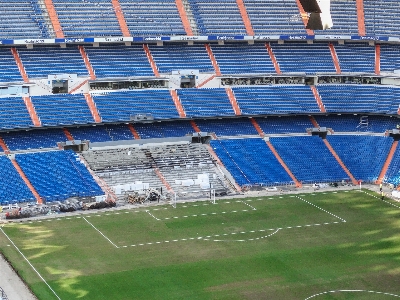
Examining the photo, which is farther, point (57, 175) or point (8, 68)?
point (8, 68)

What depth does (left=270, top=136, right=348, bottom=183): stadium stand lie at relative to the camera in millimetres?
75625

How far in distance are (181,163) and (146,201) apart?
26.6 feet

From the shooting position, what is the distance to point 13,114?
7138 centimetres

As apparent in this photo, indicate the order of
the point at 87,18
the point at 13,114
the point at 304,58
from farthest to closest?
1. the point at 304,58
2. the point at 87,18
3. the point at 13,114

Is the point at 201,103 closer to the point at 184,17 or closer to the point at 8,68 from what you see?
the point at 184,17

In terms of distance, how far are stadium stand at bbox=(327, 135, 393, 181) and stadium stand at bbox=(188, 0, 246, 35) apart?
609 inches

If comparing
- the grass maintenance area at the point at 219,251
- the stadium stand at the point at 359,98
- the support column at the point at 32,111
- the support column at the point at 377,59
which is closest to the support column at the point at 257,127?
the stadium stand at the point at 359,98

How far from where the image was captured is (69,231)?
194 ft

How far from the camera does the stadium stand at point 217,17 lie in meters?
82.7

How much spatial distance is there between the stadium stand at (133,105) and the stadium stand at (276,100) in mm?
7829

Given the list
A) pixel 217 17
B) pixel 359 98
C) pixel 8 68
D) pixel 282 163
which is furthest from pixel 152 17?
pixel 359 98

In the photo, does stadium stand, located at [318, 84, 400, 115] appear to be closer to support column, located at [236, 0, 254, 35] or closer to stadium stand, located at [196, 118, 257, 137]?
stadium stand, located at [196, 118, 257, 137]

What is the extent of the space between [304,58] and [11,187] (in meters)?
35.8

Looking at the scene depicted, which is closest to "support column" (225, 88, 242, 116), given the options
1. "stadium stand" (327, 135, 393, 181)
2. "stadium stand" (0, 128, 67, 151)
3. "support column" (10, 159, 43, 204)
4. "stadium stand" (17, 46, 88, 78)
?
"stadium stand" (327, 135, 393, 181)
